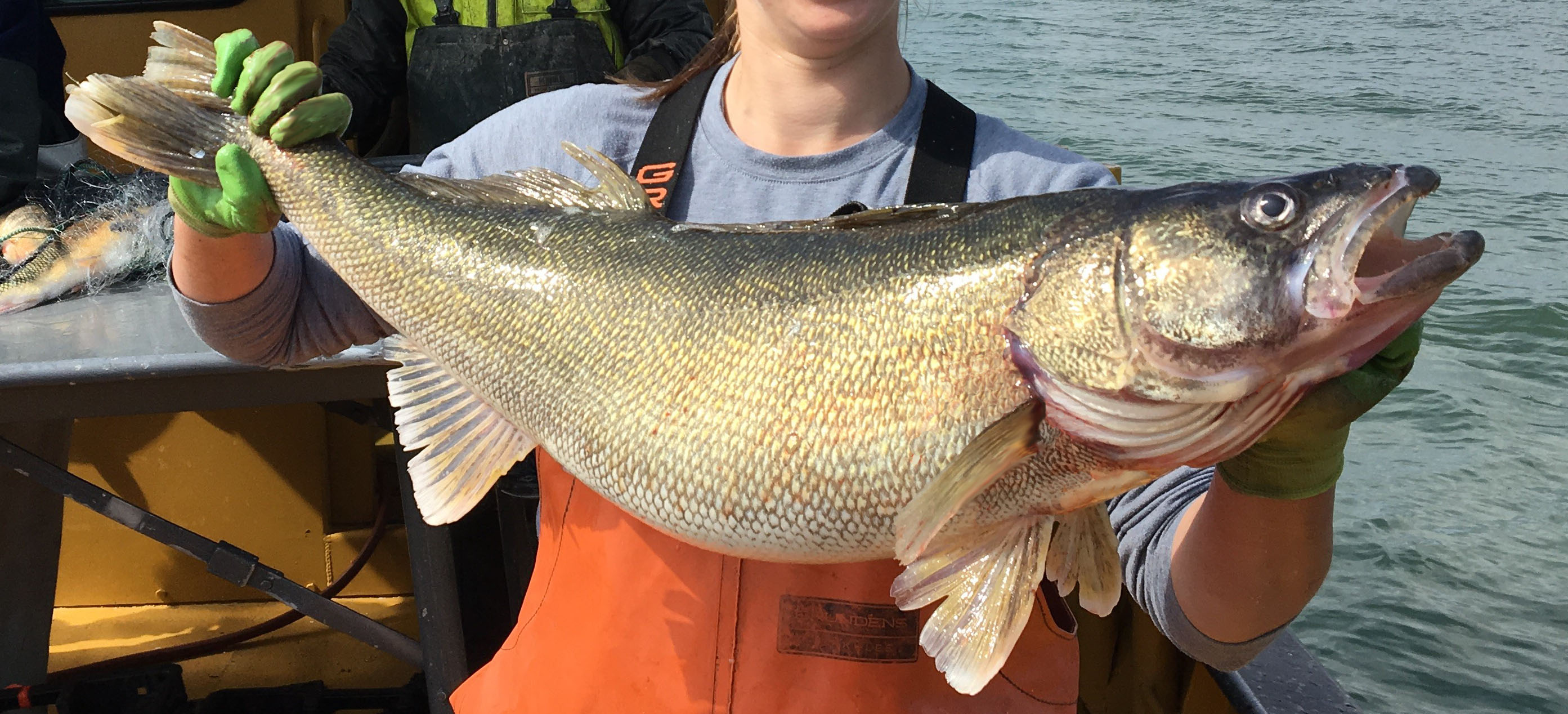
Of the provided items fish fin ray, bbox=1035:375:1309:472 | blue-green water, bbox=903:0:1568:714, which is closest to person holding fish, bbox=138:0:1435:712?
fish fin ray, bbox=1035:375:1309:472

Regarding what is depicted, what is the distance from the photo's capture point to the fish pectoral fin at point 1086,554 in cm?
162

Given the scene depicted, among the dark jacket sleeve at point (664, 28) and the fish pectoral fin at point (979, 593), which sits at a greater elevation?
the fish pectoral fin at point (979, 593)

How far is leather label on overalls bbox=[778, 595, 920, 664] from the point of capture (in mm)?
1778

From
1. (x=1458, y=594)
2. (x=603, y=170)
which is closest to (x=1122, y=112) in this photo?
(x=1458, y=594)

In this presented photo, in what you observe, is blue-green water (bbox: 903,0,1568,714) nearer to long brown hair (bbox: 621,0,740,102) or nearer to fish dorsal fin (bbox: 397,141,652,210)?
long brown hair (bbox: 621,0,740,102)

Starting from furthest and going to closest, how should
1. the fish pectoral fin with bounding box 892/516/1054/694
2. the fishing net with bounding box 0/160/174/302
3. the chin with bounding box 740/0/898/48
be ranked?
the fishing net with bounding box 0/160/174/302
the chin with bounding box 740/0/898/48
the fish pectoral fin with bounding box 892/516/1054/694

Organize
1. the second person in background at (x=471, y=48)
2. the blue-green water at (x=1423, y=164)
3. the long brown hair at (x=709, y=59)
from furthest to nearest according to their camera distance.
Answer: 1. the blue-green water at (x=1423, y=164)
2. the second person in background at (x=471, y=48)
3. the long brown hair at (x=709, y=59)

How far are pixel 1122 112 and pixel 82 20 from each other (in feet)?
36.1

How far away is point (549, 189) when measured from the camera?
1.89 meters

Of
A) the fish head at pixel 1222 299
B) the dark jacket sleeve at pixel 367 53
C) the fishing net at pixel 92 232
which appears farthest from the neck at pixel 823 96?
the dark jacket sleeve at pixel 367 53

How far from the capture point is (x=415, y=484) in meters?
1.90

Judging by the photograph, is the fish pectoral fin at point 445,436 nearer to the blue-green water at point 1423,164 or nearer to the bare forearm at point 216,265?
the bare forearm at point 216,265

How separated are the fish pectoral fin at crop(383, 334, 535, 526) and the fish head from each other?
0.87 meters

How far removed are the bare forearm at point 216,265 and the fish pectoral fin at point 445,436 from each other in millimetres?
242
